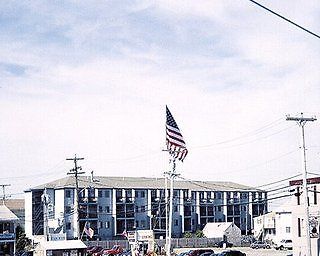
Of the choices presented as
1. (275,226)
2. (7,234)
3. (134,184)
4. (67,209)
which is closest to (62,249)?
(7,234)

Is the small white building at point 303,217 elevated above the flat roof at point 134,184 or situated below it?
below

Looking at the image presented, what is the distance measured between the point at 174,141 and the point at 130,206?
65.5 meters

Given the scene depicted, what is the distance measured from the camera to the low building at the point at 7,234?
229 feet

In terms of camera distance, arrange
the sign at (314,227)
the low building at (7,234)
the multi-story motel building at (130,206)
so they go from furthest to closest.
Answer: the multi-story motel building at (130,206) → the low building at (7,234) → the sign at (314,227)

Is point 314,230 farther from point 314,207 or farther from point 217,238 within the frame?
point 217,238

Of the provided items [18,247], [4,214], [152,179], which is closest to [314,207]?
[4,214]

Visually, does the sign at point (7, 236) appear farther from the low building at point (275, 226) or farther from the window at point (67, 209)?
the low building at point (275, 226)

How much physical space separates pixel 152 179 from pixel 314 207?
67.0m

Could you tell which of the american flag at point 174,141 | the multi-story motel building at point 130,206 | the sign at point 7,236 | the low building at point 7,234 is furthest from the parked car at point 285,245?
the american flag at point 174,141

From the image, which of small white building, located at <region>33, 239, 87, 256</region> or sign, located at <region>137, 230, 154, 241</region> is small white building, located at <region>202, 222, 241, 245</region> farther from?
small white building, located at <region>33, 239, 87, 256</region>

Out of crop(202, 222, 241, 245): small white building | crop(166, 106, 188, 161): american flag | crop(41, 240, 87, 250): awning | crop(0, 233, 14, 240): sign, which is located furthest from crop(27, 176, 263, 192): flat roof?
crop(166, 106, 188, 161): american flag

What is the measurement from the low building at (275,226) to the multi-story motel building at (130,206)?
3.93m

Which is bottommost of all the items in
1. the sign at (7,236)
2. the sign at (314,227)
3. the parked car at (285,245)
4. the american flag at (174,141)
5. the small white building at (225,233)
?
the parked car at (285,245)

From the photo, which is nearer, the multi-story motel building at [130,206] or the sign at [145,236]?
the sign at [145,236]
